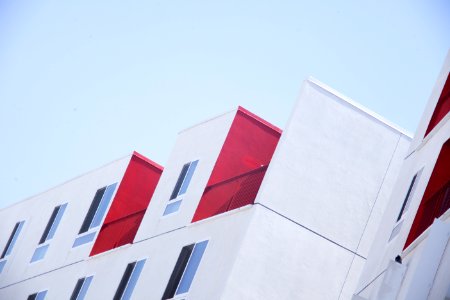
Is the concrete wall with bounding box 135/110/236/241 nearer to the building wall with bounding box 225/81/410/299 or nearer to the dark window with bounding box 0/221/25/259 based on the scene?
the building wall with bounding box 225/81/410/299

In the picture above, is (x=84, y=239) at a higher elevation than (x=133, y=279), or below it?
higher

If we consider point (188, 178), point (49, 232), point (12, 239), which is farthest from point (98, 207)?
point (12, 239)

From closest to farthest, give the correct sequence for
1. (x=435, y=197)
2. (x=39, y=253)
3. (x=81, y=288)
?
(x=435, y=197), (x=81, y=288), (x=39, y=253)

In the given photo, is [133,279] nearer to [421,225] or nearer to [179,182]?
[179,182]

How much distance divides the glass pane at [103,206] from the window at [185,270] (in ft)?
23.3

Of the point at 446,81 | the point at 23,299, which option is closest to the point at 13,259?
the point at 23,299

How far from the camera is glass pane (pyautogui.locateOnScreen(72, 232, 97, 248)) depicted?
38141 mm

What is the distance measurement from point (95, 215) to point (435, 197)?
58.4ft

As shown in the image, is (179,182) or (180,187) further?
(179,182)

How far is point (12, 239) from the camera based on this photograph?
4491 centimetres

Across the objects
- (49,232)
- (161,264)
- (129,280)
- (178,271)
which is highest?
(49,232)

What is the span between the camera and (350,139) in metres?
31.5

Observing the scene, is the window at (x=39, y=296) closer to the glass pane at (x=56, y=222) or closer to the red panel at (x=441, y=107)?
the glass pane at (x=56, y=222)

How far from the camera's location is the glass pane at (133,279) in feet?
110
